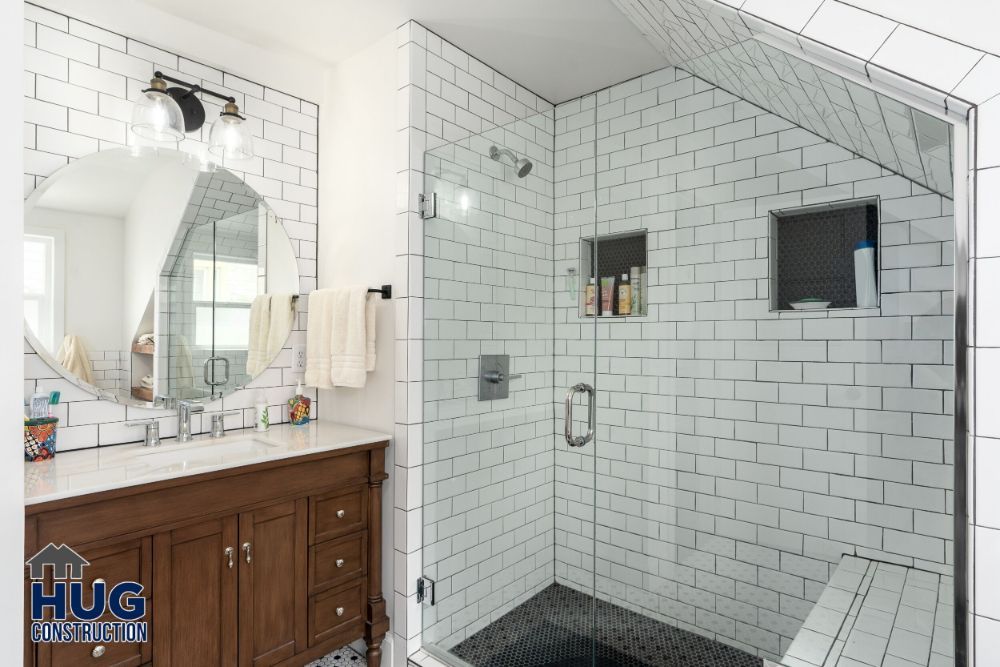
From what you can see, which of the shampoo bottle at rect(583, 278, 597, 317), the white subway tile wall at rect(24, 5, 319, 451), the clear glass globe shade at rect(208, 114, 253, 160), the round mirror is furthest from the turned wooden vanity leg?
the clear glass globe shade at rect(208, 114, 253, 160)

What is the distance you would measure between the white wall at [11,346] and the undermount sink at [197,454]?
4.87ft

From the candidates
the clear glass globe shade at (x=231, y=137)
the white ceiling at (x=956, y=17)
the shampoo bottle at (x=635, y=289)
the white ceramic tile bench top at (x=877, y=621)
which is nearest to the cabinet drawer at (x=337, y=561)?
the shampoo bottle at (x=635, y=289)

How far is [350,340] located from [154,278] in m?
0.83

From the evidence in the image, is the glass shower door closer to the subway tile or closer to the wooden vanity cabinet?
the wooden vanity cabinet

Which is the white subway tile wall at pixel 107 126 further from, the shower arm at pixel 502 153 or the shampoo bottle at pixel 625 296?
the shampoo bottle at pixel 625 296

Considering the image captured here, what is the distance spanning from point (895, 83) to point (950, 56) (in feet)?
0.29

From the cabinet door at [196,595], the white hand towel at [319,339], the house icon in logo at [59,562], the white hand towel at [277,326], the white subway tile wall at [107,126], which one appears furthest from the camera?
the white hand towel at [277,326]

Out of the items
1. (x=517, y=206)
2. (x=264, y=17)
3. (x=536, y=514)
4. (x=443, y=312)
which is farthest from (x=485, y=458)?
(x=264, y=17)

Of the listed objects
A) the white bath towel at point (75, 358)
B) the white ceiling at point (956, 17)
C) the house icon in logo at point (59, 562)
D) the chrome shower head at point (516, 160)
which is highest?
the chrome shower head at point (516, 160)

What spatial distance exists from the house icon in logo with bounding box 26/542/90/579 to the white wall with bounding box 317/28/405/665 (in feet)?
3.39

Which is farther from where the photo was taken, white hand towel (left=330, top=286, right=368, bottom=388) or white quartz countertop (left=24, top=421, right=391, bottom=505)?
white hand towel (left=330, top=286, right=368, bottom=388)

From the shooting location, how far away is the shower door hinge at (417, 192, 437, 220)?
2.22m

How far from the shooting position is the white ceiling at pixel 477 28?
208 centimetres

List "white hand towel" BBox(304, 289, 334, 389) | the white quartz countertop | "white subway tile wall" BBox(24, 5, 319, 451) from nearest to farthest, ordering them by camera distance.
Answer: the white quartz countertop < "white subway tile wall" BBox(24, 5, 319, 451) < "white hand towel" BBox(304, 289, 334, 389)
